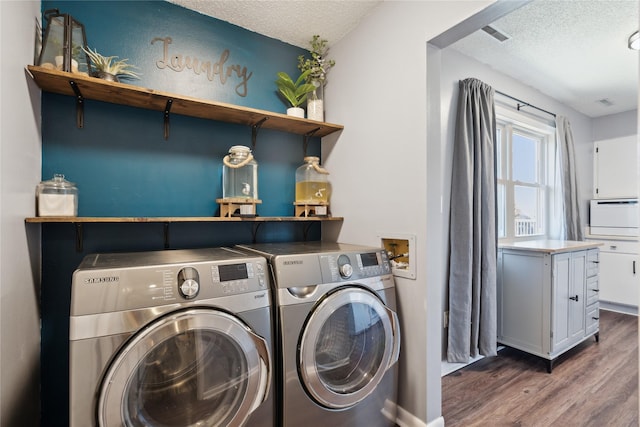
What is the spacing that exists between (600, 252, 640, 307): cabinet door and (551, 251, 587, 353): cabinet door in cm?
177

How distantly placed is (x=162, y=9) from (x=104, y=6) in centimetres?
30

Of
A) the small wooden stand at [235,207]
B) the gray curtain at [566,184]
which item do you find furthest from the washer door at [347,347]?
the gray curtain at [566,184]

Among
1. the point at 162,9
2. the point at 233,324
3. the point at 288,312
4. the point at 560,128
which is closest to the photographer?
the point at 233,324

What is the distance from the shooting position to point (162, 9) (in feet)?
6.02

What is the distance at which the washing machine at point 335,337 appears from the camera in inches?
52.1

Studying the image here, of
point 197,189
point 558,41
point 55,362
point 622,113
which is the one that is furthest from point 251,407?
point 622,113

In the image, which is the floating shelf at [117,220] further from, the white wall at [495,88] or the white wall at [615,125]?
the white wall at [615,125]

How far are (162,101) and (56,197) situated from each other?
68cm

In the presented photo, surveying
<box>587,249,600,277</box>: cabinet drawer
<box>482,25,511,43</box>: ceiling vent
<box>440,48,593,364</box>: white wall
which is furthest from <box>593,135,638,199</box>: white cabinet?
<box>482,25,511,43</box>: ceiling vent

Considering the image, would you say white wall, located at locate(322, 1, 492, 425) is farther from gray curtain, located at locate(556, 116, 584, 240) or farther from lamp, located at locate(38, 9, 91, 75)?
gray curtain, located at locate(556, 116, 584, 240)

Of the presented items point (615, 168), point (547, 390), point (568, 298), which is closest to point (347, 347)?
point (547, 390)

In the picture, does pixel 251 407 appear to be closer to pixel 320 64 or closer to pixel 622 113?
pixel 320 64

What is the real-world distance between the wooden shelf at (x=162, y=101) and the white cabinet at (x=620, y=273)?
13.7 feet

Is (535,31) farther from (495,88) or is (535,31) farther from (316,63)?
(316,63)
